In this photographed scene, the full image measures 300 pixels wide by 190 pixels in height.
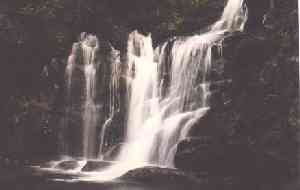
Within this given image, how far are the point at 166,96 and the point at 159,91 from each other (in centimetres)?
23

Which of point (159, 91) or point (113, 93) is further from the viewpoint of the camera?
point (113, 93)

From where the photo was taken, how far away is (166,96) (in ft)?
36.1

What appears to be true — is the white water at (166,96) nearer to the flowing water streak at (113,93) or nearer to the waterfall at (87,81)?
the flowing water streak at (113,93)

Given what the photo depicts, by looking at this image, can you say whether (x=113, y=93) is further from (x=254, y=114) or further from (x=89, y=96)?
(x=254, y=114)

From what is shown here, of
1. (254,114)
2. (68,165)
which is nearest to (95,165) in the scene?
(68,165)

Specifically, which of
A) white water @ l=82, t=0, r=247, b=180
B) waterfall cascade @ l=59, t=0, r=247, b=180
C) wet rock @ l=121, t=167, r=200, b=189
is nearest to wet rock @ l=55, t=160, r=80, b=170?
waterfall cascade @ l=59, t=0, r=247, b=180

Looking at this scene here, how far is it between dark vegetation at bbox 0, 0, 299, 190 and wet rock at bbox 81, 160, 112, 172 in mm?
821

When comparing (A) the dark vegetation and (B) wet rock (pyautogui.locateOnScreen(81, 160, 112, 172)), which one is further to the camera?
(B) wet rock (pyautogui.locateOnScreen(81, 160, 112, 172))

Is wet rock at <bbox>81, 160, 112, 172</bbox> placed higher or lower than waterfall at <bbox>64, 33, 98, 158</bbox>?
lower

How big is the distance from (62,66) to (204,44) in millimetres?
2627

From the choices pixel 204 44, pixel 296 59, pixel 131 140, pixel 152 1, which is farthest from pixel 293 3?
pixel 152 1

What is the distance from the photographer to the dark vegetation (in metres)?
9.02

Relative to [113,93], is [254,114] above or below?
below

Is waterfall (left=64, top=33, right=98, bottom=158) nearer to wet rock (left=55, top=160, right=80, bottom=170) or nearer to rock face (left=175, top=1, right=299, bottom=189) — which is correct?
wet rock (left=55, top=160, right=80, bottom=170)
